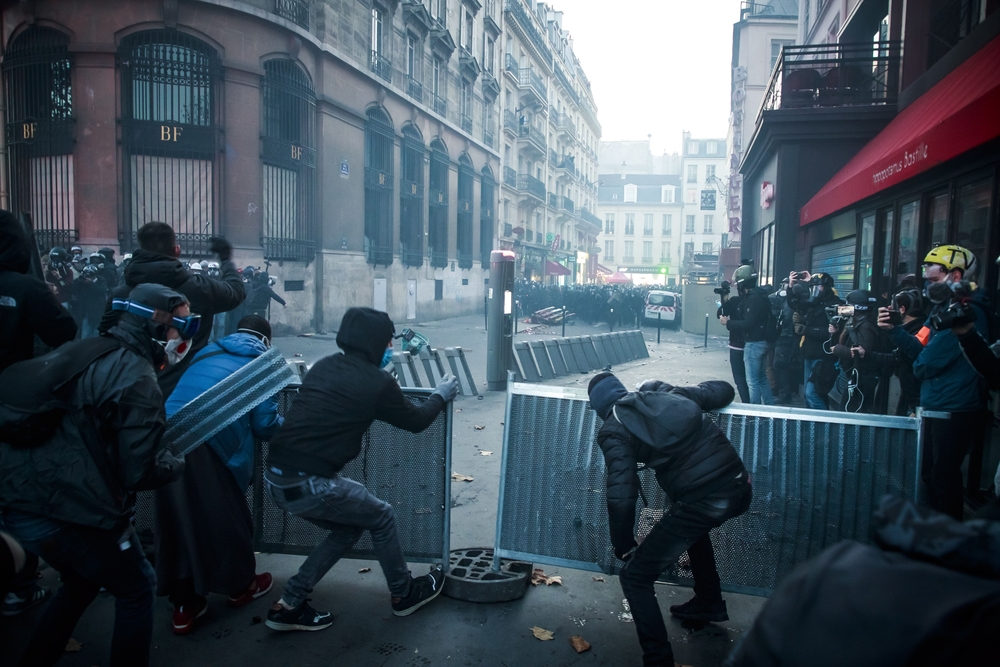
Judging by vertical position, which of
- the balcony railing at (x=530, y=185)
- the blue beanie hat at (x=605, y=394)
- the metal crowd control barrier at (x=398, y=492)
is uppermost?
the balcony railing at (x=530, y=185)

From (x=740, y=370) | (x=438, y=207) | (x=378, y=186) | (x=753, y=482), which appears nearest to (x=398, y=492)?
(x=753, y=482)

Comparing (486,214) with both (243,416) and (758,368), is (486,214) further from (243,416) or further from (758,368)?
(243,416)

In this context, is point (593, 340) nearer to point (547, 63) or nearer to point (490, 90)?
point (490, 90)

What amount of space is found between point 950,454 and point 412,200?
74.9 feet

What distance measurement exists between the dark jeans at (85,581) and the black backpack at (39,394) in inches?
13.6

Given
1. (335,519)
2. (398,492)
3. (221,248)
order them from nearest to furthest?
(335,519) < (398,492) < (221,248)

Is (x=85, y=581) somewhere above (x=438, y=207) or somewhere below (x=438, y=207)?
below

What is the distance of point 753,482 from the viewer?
3457 millimetres

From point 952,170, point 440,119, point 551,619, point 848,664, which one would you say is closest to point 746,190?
point 952,170

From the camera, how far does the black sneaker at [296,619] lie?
3.31 meters

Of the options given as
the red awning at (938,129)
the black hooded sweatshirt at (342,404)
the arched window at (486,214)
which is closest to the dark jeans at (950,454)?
the red awning at (938,129)

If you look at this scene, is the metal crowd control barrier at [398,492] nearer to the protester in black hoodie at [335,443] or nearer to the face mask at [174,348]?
the protester in black hoodie at [335,443]

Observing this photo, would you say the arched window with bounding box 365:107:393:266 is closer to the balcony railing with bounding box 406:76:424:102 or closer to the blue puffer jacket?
the balcony railing with bounding box 406:76:424:102

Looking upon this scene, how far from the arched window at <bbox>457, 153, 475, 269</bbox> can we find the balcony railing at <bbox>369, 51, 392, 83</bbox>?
24.9ft
